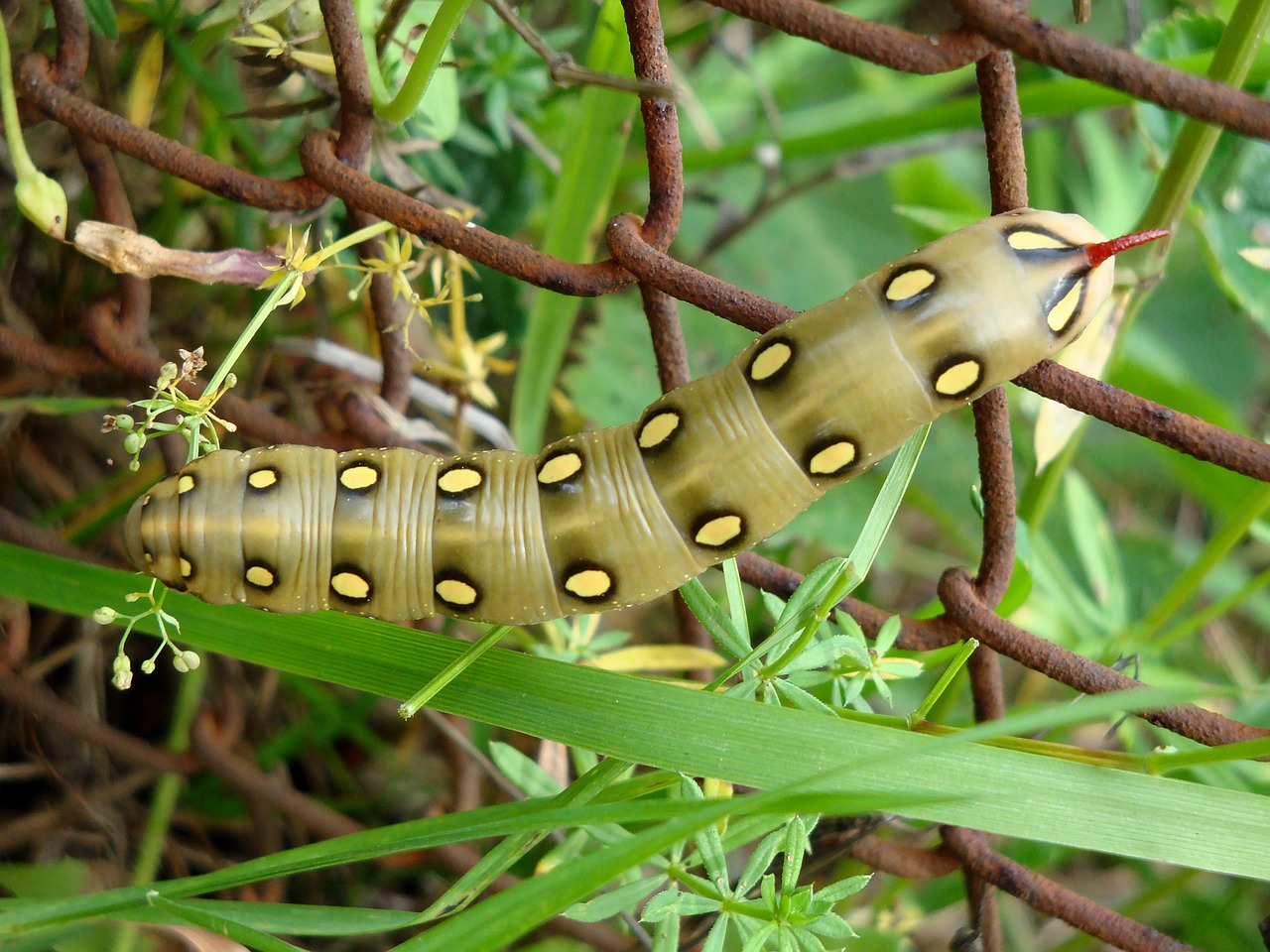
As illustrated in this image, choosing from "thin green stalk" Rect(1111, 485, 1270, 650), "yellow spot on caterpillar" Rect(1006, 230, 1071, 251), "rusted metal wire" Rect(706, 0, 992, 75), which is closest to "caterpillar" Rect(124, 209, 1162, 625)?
"yellow spot on caterpillar" Rect(1006, 230, 1071, 251)

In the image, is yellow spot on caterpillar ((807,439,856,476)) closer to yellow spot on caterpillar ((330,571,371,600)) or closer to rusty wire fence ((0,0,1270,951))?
rusty wire fence ((0,0,1270,951))

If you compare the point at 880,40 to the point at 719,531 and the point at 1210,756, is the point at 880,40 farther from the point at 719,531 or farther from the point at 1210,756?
the point at 1210,756

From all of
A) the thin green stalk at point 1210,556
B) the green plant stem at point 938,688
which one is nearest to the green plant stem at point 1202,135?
the thin green stalk at point 1210,556

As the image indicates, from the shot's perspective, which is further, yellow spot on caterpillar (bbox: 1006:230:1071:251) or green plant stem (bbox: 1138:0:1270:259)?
green plant stem (bbox: 1138:0:1270:259)

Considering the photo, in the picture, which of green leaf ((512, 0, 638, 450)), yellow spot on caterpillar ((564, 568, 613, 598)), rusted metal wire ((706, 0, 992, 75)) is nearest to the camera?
rusted metal wire ((706, 0, 992, 75))

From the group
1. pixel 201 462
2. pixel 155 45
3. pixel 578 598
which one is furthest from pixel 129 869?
pixel 155 45

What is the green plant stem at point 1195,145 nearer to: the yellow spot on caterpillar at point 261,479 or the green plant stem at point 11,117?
the yellow spot on caterpillar at point 261,479

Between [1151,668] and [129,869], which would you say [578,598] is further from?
[1151,668]

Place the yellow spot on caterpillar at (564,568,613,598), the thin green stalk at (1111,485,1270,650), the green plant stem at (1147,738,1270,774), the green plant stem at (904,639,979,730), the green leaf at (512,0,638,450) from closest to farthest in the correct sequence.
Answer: the green plant stem at (1147,738,1270,774) < the green plant stem at (904,639,979,730) < the yellow spot on caterpillar at (564,568,613,598) < the thin green stalk at (1111,485,1270,650) < the green leaf at (512,0,638,450)
